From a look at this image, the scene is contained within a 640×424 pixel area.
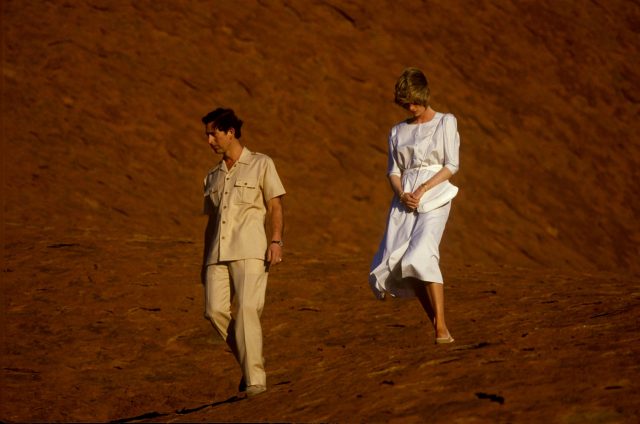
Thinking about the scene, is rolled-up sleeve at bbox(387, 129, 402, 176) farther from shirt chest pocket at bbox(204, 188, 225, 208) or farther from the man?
shirt chest pocket at bbox(204, 188, 225, 208)

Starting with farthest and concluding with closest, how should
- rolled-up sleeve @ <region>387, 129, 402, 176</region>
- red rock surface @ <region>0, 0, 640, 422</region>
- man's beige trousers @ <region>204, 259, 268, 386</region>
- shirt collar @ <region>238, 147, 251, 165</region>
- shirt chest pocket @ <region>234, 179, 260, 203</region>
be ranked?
red rock surface @ <region>0, 0, 640, 422</region>
rolled-up sleeve @ <region>387, 129, 402, 176</region>
shirt collar @ <region>238, 147, 251, 165</region>
shirt chest pocket @ <region>234, 179, 260, 203</region>
man's beige trousers @ <region>204, 259, 268, 386</region>

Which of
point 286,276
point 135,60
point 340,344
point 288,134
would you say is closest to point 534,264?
point 288,134

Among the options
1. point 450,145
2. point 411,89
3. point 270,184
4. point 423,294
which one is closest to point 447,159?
point 450,145

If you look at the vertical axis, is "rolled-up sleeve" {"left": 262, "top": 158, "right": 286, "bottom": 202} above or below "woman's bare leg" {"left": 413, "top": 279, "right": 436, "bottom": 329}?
above

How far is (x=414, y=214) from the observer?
718 cm

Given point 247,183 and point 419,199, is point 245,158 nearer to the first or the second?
point 247,183

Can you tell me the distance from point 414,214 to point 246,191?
3.60 ft

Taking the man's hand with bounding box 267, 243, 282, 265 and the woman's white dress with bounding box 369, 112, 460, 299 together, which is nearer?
the man's hand with bounding box 267, 243, 282, 265

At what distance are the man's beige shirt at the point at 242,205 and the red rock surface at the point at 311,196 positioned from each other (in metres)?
0.92

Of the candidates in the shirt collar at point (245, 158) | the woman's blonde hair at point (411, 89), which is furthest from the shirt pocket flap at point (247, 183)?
the woman's blonde hair at point (411, 89)

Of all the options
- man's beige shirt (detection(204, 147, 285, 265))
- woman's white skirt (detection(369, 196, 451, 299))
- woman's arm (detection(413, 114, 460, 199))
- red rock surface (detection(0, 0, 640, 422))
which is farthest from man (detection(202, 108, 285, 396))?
woman's arm (detection(413, 114, 460, 199))

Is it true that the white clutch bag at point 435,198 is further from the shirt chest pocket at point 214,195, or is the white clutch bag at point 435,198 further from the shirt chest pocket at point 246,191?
the shirt chest pocket at point 214,195

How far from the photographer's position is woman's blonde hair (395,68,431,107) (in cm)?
700

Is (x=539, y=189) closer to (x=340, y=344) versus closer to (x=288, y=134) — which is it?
(x=288, y=134)
